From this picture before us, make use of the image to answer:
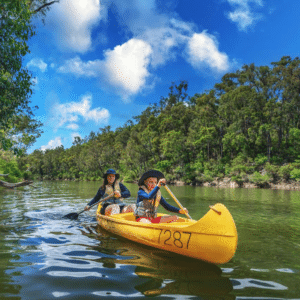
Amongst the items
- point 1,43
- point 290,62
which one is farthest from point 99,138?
point 1,43

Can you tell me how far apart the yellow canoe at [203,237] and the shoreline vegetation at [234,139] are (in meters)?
26.8

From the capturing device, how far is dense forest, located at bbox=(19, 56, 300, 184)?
3747cm

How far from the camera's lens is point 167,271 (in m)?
4.03

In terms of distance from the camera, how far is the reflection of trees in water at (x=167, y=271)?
3.29 meters

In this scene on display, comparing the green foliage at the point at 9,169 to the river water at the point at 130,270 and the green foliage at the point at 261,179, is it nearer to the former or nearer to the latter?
the river water at the point at 130,270

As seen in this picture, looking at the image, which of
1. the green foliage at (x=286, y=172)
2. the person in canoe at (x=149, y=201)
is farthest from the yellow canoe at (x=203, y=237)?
the green foliage at (x=286, y=172)

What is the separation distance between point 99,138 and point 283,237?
9042 cm

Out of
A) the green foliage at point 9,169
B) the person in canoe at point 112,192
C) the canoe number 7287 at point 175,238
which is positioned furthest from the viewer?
the green foliage at point 9,169

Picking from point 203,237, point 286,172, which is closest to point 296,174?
point 286,172

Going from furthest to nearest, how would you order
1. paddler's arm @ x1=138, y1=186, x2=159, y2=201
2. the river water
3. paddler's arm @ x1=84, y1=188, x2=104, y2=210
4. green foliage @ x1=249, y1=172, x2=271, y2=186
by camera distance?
green foliage @ x1=249, y1=172, x2=271, y2=186
paddler's arm @ x1=84, y1=188, x2=104, y2=210
paddler's arm @ x1=138, y1=186, x2=159, y2=201
the river water

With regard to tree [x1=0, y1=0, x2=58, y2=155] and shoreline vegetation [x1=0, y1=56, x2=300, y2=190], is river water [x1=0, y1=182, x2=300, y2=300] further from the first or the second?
shoreline vegetation [x1=0, y1=56, x2=300, y2=190]

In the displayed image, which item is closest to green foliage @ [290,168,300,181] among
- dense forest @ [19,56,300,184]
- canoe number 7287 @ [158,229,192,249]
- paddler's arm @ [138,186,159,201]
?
dense forest @ [19,56,300,184]

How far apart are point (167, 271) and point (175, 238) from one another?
0.63m

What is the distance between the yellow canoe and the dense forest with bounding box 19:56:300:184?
29.7 metres
